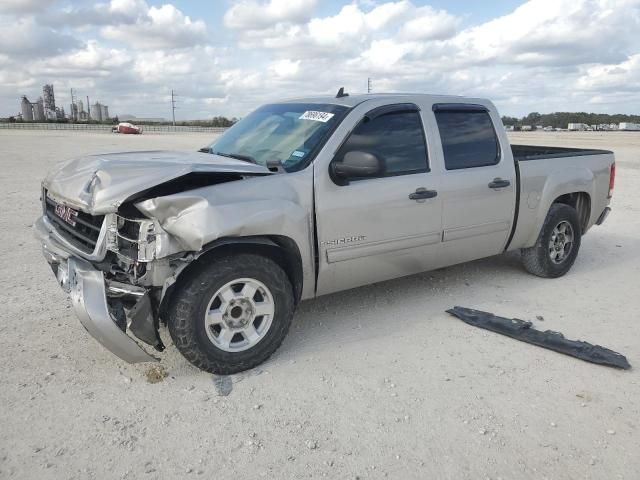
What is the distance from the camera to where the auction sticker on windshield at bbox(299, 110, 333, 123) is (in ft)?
13.4

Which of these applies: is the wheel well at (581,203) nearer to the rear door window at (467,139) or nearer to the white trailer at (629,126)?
the rear door window at (467,139)

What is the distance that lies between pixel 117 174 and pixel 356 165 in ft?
5.27

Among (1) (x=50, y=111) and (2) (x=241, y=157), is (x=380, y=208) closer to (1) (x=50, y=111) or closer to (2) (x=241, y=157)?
(2) (x=241, y=157)

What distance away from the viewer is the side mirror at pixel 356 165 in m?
3.79

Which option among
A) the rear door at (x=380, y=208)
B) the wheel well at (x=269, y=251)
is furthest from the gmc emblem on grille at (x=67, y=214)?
the rear door at (x=380, y=208)

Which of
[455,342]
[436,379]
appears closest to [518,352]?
[455,342]

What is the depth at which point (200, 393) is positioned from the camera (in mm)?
3320

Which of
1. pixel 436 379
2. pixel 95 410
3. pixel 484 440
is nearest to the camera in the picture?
pixel 484 440

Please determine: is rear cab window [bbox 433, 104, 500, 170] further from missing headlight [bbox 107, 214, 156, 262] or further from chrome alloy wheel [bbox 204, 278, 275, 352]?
missing headlight [bbox 107, 214, 156, 262]

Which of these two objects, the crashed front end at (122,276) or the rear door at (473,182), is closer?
the crashed front end at (122,276)

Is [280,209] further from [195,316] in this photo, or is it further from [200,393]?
[200,393]

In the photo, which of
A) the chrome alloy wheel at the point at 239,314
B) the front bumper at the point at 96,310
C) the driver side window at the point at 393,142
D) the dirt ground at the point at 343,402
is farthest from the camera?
the driver side window at the point at 393,142

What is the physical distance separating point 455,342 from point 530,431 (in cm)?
117

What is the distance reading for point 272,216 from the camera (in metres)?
3.50
